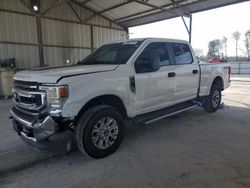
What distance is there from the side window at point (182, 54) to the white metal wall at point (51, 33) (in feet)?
32.2

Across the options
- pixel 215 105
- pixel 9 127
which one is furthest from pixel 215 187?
pixel 9 127

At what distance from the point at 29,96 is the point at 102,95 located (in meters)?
1.09

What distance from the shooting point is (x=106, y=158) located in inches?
149

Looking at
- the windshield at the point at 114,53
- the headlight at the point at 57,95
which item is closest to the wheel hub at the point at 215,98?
the windshield at the point at 114,53

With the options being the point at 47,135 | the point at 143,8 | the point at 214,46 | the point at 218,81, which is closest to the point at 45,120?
the point at 47,135

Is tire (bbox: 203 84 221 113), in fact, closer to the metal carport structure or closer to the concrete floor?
the concrete floor

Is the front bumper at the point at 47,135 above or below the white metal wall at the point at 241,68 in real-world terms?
below

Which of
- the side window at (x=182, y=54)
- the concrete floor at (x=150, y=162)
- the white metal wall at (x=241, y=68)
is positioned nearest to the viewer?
the concrete floor at (x=150, y=162)

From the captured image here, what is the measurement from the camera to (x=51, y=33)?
1391 cm

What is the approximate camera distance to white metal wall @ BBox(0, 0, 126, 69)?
39.9ft

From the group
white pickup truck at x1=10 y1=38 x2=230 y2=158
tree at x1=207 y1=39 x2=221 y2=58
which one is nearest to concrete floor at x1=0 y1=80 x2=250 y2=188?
white pickup truck at x1=10 y1=38 x2=230 y2=158

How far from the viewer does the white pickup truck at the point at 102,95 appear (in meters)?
3.31

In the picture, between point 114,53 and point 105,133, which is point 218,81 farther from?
point 105,133

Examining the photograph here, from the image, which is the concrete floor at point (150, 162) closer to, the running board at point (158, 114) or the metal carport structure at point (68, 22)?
the running board at point (158, 114)
